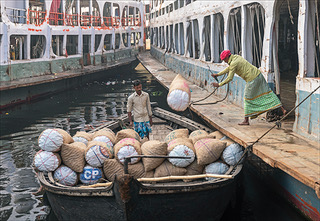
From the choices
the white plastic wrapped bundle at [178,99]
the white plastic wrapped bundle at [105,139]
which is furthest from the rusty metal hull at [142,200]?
the white plastic wrapped bundle at [178,99]

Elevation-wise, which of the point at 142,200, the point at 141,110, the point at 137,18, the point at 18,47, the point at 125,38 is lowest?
the point at 142,200

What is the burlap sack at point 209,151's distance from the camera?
576 centimetres

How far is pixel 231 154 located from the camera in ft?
19.5

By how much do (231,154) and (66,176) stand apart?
2.38 m

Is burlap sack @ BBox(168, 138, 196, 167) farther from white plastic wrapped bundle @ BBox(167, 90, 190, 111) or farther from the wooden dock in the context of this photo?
white plastic wrapped bundle @ BBox(167, 90, 190, 111)

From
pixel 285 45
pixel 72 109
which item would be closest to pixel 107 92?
pixel 72 109

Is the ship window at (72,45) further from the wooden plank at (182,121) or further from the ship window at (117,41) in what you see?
the wooden plank at (182,121)

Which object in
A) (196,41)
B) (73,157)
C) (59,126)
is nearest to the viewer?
(73,157)

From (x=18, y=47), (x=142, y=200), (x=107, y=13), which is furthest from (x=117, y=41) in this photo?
(x=142, y=200)

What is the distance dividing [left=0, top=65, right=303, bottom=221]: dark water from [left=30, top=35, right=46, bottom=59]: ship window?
2155mm

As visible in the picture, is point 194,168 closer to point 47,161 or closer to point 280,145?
point 280,145

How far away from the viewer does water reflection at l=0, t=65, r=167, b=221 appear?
23.0ft

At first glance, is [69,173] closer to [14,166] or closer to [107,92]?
[14,166]

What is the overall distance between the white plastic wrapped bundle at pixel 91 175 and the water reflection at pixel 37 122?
1.28m
